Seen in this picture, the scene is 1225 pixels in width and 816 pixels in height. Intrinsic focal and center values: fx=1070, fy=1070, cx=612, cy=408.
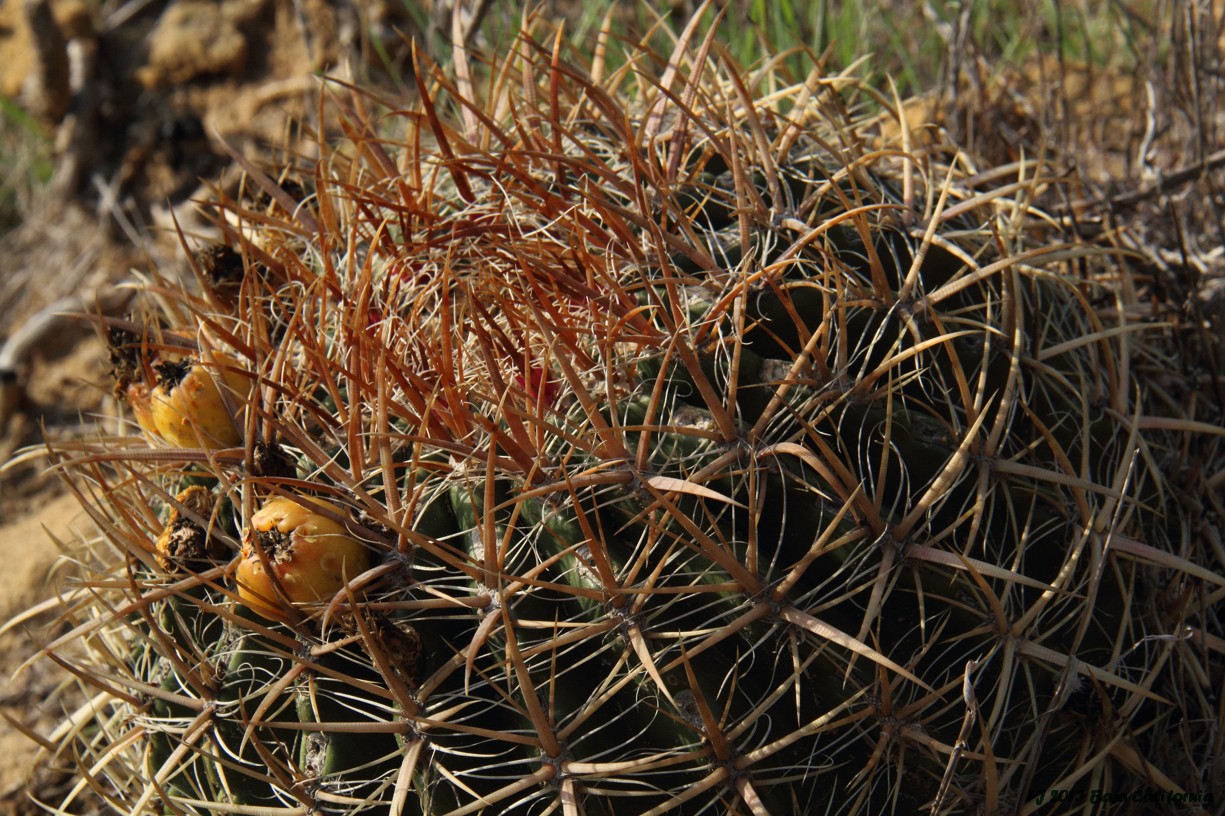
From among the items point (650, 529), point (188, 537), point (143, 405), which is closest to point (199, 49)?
point (143, 405)

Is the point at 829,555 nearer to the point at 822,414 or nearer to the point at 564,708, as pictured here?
the point at 822,414

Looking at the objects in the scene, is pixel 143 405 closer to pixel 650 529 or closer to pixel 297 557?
pixel 297 557

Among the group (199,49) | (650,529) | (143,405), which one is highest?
(199,49)

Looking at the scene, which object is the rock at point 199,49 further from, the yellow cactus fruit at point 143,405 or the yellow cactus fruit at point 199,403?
the yellow cactus fruit at point 199,403

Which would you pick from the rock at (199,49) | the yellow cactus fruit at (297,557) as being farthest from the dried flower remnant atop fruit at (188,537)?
the rock at (199,49)

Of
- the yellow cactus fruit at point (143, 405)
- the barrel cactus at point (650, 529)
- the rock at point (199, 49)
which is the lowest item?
the barrel cactus at point (650, 529)

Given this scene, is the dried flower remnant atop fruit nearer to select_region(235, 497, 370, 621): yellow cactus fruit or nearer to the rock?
select_region(235, 497, 370, 621): yellow cactus fruit

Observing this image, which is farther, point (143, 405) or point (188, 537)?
point (143, 405)
